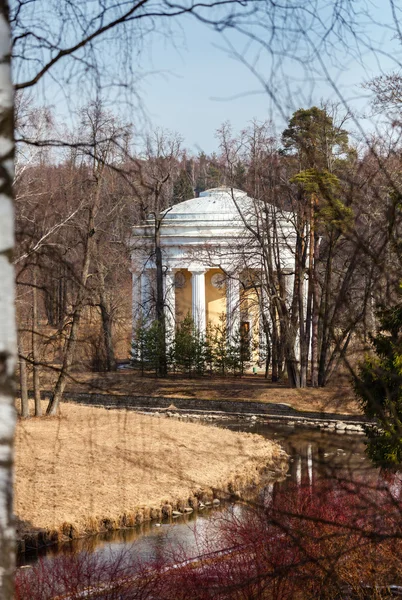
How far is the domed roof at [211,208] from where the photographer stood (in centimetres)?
3161

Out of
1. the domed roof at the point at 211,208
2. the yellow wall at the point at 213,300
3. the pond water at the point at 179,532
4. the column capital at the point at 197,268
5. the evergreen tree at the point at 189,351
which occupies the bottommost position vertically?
the pond water at the point at 179,532

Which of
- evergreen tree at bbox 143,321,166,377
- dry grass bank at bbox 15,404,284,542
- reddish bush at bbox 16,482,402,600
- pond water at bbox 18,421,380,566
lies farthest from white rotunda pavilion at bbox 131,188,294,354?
reddish bush at bbox 16,482,402,600

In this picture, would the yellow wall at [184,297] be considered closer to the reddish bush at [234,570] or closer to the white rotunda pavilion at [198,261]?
the white rotunda pavilion at [198,261]

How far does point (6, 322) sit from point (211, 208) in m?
30.9

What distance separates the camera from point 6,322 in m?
1.61

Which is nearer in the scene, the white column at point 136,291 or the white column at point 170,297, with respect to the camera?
the white column at point 170,297

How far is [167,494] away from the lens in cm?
1420

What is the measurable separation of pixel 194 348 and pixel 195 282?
4.51 meters

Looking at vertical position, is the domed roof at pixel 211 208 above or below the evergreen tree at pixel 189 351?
above

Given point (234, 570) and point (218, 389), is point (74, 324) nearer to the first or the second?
point (234, 570)

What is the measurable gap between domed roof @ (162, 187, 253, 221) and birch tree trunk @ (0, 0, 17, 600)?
29.2 m

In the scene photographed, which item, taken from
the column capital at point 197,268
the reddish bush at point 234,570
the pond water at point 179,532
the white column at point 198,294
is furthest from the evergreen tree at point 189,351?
the reddish bush at point 234,570

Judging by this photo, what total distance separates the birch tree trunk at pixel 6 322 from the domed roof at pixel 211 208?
29151mm

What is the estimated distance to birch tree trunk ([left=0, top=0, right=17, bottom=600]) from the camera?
1614mm
